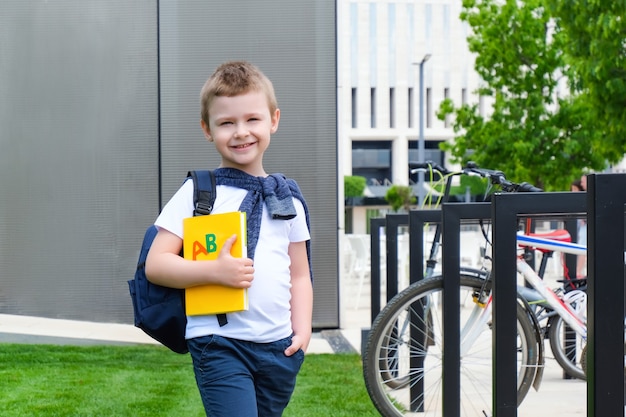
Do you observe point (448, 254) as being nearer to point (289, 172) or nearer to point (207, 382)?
point (207, 382)

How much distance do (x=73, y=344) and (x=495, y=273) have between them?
17.3ft

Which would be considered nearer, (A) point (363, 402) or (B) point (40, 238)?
(A) point (363, 402)

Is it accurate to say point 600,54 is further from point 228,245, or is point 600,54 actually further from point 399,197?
point 399,197

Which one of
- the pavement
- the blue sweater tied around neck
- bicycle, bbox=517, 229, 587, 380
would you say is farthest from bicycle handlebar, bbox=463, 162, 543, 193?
the blue sweater tied around neck

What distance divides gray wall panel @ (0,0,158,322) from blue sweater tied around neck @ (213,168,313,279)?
20.4 feet

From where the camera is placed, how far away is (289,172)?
860 centimetres

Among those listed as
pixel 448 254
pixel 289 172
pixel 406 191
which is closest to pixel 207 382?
pixel 448 254

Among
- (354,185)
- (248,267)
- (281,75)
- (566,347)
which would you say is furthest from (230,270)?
(354,185)

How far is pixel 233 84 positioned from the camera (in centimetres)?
250

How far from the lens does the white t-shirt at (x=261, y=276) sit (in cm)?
246

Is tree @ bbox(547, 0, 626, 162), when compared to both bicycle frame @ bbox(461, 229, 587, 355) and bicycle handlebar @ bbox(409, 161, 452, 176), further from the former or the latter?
bicycle frame @ bbox(461, 229, 587, 355)

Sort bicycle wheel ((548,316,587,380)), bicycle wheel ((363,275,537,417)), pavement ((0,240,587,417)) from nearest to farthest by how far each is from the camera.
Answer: bicycle wheel ((363,275,537,417))
bicycle wheel ((548,316,587,380))
pavement ((0,240,587,417))

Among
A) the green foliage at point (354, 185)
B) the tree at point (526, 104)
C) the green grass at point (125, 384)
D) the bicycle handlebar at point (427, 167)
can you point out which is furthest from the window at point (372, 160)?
the bicycle handlebar at point (427, 167)

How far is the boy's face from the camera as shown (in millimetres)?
2504
